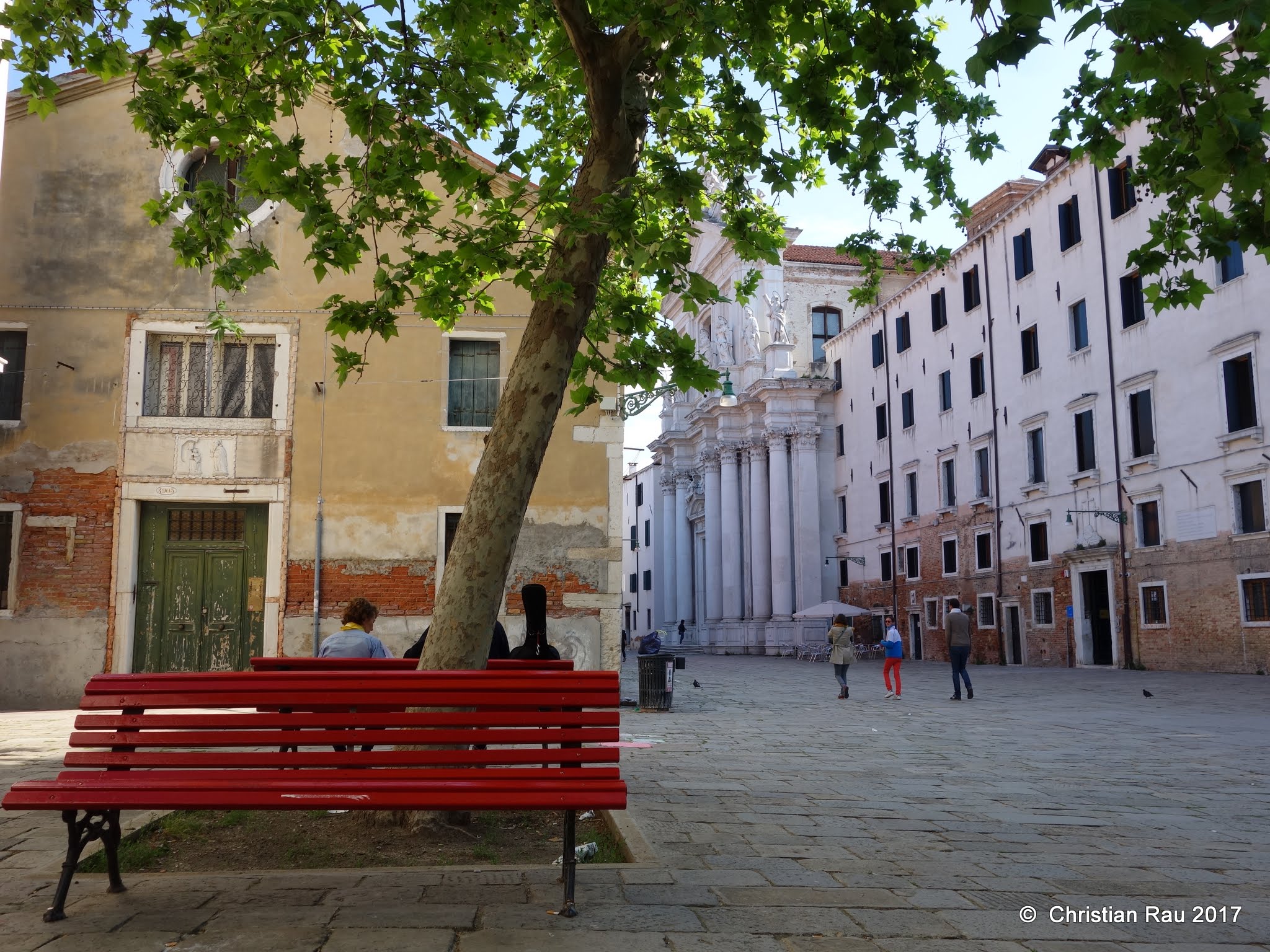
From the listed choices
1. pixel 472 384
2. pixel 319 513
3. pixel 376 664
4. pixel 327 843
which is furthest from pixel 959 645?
pixel 327 843

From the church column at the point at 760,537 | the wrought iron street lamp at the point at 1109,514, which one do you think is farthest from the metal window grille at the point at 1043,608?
the church column at the point at 760,537

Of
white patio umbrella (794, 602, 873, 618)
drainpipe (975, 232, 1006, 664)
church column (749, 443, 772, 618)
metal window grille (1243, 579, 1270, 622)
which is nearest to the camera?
metal window grille (1243, 579, 1270, 622)

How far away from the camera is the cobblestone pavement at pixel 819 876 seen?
4055mm

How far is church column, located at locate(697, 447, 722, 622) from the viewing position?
5175cm

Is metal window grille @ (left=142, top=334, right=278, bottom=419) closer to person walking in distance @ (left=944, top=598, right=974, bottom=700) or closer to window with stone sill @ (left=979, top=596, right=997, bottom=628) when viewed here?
person walking in distance @ (left=944, top=598, right=974, bottom=700)

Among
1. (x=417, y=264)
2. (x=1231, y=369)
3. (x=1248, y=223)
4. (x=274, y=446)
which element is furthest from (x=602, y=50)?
(x=1231, y=369)

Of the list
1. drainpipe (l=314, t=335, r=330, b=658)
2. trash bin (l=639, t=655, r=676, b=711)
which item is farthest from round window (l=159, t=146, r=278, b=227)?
trash bin (l=639, t=655, r=676, b=711)

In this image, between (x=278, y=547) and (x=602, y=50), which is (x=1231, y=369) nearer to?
(x=278, y=547)

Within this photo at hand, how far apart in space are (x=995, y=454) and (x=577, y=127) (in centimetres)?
2637

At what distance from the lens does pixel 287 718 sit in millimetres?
4816

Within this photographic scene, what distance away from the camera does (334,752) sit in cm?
454

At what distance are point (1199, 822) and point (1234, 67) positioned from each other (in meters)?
4.22

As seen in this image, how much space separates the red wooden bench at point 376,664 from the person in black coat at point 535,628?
0.87 meters

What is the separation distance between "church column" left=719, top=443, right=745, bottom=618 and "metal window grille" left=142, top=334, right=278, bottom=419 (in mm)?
34593
